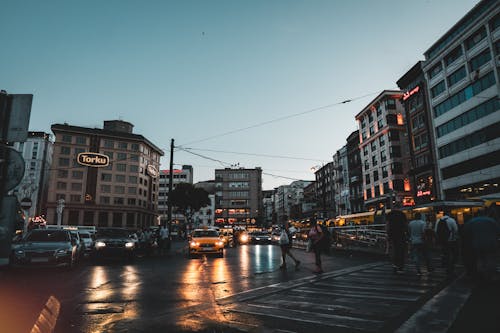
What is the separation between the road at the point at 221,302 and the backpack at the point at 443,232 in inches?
43.6

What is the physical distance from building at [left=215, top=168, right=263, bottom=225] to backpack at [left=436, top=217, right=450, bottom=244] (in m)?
97.7

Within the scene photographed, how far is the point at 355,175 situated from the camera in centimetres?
6775

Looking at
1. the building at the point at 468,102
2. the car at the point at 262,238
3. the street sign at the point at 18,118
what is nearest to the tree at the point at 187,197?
the car at the point at 262,238

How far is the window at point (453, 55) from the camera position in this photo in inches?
1561

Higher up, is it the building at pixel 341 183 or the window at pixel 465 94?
the window at pixel 465 94

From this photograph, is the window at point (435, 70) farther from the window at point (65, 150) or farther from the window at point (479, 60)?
the window at point (65, 150)

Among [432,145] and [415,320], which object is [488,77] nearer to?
[432,145]

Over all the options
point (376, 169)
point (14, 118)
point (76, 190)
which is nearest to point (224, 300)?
point (14, 118)

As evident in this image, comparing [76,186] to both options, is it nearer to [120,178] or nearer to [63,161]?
[63,161]

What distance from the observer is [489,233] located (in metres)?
7.41

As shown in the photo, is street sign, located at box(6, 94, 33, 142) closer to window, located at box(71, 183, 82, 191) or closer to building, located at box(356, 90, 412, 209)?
building, located at box(356, 90, 412, 209)

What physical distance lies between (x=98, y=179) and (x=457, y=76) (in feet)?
219

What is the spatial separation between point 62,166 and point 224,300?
75759 mm

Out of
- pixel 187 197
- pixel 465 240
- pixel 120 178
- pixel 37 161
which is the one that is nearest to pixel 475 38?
pixel 465 240
